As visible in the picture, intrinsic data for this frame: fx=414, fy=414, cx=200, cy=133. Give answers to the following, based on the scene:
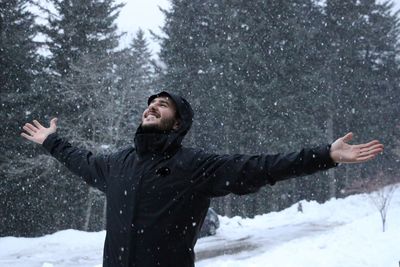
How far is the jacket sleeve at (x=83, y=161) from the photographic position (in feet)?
8.87

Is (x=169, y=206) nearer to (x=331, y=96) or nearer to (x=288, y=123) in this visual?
(x=288, y=123)

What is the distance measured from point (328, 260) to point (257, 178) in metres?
7.90

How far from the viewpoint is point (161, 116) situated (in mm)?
2609

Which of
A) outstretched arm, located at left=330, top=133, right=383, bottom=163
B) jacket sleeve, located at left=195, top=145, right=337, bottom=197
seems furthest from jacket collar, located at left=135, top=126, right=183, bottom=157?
outstretched arm, located at left=330, top=133, right=383, bottom=163

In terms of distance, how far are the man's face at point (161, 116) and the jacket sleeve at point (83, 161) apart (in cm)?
40

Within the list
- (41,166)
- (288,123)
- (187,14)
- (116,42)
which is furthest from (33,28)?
(288,123)

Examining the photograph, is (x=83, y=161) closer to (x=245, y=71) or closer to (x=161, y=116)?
(x=161, y=116)

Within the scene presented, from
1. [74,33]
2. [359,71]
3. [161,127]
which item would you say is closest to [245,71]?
[359,71]

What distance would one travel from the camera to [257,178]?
2182mm

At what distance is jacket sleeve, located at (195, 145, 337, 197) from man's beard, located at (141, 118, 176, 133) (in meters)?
0.37

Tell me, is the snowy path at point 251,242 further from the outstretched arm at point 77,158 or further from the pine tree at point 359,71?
the pine tree at point 359,71

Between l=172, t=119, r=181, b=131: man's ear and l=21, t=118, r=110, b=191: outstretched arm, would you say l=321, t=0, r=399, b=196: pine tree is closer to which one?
l=21, t=118, r=110, b=191: outstretched arm

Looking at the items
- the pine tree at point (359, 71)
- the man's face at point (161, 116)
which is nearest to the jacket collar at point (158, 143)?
the man's face at point (161, 116)

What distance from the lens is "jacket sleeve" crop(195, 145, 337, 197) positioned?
6.95ft
